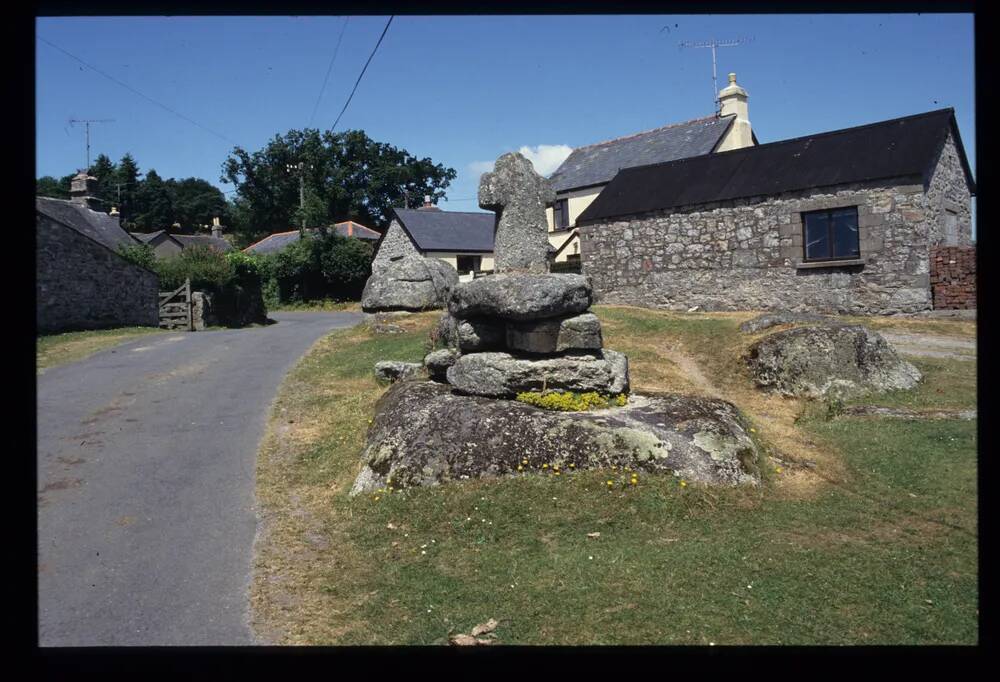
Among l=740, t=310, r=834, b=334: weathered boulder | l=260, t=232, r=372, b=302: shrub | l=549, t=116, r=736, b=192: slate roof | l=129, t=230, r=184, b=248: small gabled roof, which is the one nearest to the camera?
l=740, t=310, r=834, b=334: weathered boulder

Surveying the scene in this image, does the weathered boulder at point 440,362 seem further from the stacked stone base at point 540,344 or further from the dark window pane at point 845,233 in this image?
the dark window pane at point 845,233

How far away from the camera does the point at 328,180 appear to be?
50156 mm

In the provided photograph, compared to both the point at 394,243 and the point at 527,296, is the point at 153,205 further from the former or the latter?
the point at 527,296

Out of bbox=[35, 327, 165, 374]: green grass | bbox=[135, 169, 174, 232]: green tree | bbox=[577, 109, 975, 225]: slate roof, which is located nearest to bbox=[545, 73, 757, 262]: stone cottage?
bbox=[577, 109, 975, 225]: slate roof

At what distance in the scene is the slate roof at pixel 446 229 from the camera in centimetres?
3912

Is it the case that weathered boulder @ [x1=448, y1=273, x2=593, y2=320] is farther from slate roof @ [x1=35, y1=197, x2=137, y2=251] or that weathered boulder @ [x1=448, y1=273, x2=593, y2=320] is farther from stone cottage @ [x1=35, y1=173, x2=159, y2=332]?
slate roof @ [x1=35, y1=197, x2=137, y2=251]

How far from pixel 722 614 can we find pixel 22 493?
397 cm

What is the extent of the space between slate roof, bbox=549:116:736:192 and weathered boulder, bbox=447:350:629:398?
78.1 ft

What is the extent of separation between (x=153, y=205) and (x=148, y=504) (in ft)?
181

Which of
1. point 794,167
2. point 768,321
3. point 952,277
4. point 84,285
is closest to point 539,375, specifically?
point 768,321

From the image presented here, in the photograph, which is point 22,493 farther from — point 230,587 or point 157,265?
point 157,265

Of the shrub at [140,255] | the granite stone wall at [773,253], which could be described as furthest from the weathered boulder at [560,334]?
the shrub at [140,255]

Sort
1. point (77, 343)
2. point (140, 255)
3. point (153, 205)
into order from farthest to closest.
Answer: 1. point (153, 205)
2. point (140, 255)
3. point (77, 343)

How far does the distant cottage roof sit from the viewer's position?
4966cm
